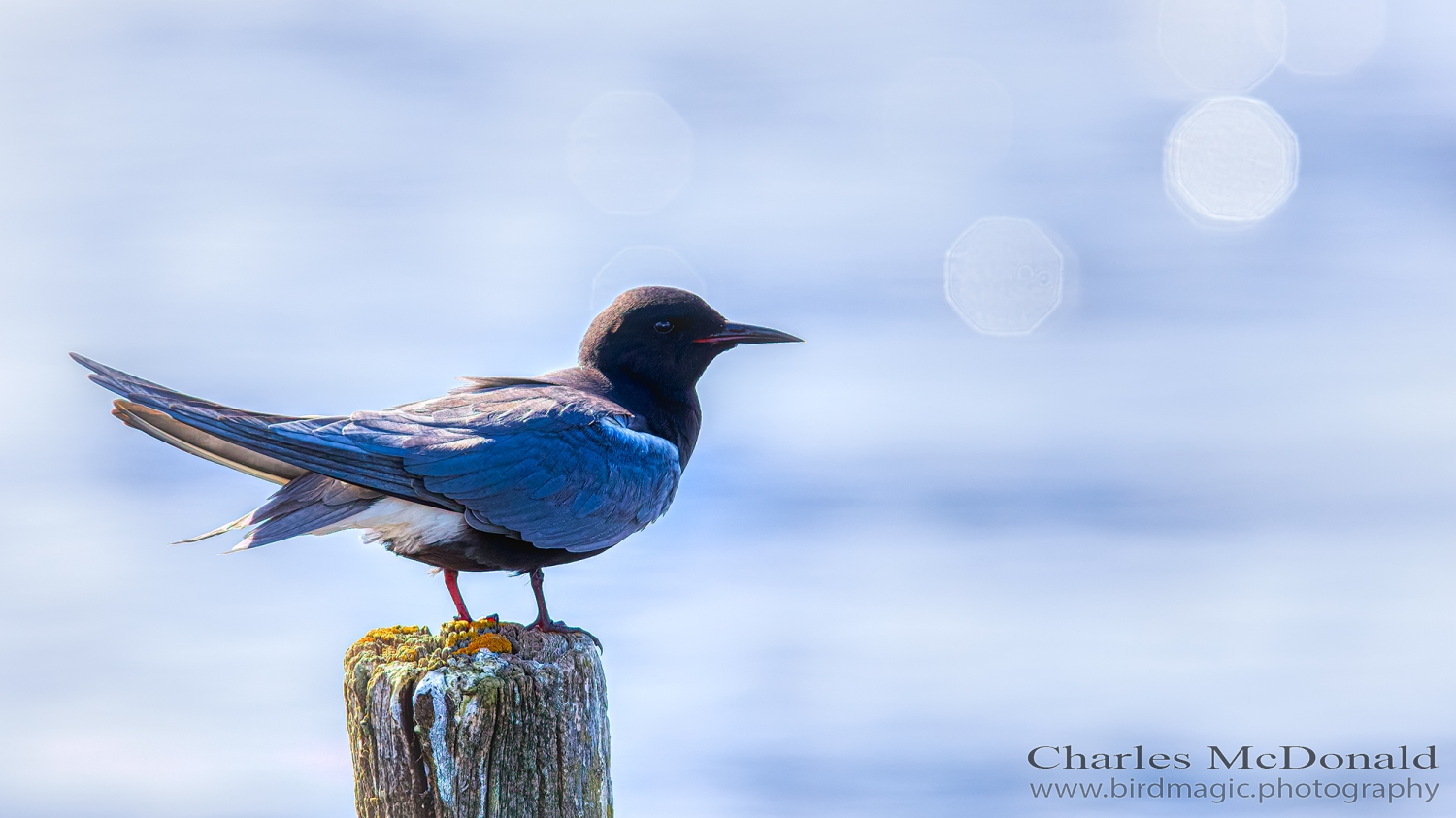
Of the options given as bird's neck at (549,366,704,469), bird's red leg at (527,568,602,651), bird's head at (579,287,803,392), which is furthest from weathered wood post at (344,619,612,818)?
bird's head at (579,287,803,392)

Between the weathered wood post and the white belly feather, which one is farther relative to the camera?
the white belly feather

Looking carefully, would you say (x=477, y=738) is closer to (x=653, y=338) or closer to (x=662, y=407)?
(x=662, y=407)

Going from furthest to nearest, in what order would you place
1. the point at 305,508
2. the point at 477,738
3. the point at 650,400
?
the point at 650,400 → the point at 305,508 → the point at 477,738

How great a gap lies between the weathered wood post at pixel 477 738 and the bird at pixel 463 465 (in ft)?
2.99

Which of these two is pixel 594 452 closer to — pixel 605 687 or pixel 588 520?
pixel 588 520

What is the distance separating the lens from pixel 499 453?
19.5 ft

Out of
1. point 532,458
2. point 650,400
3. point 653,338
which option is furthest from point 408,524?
point 653,338

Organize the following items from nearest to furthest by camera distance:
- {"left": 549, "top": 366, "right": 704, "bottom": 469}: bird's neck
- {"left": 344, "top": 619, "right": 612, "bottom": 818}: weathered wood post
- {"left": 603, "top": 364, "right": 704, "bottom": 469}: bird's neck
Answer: {"left": 344, "top": 619, "right": 612, "bottom": 818}: weathered wood post, {"left": 549, "top": 366, "right": 704, "bottom": 469}: bird's neck, {"left": 603, "top": 364, "right": 704, "bottom": 469}: bird's neck

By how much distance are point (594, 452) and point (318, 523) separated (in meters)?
1.27

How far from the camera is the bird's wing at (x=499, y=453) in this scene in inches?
208

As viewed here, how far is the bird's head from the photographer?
730 cm

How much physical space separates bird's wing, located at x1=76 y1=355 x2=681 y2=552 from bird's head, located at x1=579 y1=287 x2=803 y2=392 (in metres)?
0.59

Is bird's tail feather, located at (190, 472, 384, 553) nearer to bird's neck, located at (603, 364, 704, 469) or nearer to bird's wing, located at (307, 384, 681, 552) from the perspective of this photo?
bird's wing, located at (307, 384, 681, 552)

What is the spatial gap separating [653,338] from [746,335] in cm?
51
